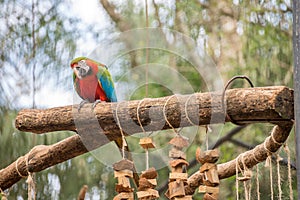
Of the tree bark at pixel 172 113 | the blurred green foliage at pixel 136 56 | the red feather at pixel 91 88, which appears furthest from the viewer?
the blurred green foliage at pixel 136 56

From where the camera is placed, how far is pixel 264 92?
833 millimetres

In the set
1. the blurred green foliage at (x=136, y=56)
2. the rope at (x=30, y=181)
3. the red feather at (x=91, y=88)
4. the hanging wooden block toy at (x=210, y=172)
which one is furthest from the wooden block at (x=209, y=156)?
the blurred green foliage at (x=136, y=56)

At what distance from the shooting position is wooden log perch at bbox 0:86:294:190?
833mm

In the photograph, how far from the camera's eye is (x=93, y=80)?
1.50 metres

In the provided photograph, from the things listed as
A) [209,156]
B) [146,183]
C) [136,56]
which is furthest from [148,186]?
[136,56]

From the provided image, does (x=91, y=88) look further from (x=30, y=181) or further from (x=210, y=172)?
(x=210, y=172)

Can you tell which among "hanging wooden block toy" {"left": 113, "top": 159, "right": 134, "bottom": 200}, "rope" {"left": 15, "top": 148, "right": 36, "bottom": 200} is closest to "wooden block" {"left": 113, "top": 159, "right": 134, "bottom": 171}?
"hanging wooden block toy" {"left": 113, "top": 159, "right": 134, "bottom": 200}

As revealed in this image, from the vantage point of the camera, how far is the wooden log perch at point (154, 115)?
83cm

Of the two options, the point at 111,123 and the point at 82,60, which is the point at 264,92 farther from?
the point at 82,60

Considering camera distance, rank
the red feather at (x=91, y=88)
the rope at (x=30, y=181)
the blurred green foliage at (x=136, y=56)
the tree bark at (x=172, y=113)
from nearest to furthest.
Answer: the tree bark at (x=172, y=113), the rope at (x=30, y=181), the red feather at (x=91, y=88), the blurred green foliage at (x=136, y=56)

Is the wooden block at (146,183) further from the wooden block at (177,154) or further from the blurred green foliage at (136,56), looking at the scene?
the blurred green foliage at (136,56)

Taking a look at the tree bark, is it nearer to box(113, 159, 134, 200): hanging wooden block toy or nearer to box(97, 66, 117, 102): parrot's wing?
box(113, 159, 134, 200): hanging wooden block toy

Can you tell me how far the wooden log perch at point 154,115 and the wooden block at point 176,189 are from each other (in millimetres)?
106

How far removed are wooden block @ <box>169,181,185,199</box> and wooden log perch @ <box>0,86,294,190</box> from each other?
4.2 inches
